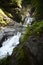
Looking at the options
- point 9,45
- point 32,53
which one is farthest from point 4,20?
point 32,53

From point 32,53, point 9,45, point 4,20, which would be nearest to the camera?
point 32,53

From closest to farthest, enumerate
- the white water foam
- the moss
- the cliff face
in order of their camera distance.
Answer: the cliff face
the white water foam
the moss

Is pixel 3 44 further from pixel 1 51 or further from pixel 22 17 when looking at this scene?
pixel 22 17

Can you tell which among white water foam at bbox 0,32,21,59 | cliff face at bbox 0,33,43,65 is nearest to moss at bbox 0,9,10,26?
white water foam at bbox 0,32,21,59

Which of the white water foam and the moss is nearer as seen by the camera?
the white water foam

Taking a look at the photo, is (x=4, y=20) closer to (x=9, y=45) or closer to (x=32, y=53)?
(x=9, y=45)

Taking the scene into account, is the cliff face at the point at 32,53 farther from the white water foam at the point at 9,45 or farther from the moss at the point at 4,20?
the moss at the point at 4,20

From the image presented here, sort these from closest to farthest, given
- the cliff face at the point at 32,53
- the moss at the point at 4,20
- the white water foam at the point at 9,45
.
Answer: the cliff face at the point at 32,53 < the white water foam at the point at 9,45 < the moss at the point at 4,20

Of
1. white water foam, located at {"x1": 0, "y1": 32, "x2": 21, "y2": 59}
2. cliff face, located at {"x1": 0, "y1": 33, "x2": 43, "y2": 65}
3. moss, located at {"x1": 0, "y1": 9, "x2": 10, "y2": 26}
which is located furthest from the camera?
moss, located at {"x1": 0, "y1": 9, "x2": 10, "y2": 26}

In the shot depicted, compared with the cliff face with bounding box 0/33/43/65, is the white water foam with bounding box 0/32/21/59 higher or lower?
lower

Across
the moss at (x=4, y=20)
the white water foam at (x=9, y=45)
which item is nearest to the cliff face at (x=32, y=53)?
the white water foam at (x=9, y=45)

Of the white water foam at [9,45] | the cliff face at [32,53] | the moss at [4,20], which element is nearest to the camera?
the cliff face at [32,53]

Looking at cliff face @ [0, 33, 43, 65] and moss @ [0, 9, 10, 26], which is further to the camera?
moss @ [0, 9, 10, 26]

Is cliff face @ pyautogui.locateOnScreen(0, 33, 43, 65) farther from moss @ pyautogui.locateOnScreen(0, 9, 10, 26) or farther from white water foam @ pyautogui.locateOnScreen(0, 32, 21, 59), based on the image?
moss @ pyautogui.locateOnScreen(0, 9, 10, 26)
